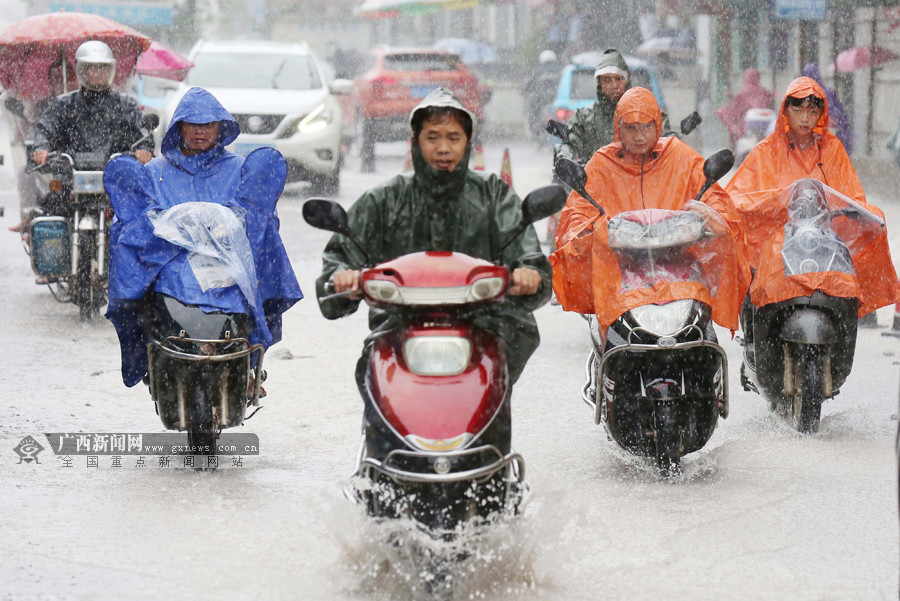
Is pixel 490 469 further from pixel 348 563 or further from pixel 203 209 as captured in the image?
pixel 203 209

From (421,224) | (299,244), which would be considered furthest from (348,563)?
(299,244)

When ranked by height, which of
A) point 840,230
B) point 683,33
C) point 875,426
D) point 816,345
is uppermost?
point 683,33

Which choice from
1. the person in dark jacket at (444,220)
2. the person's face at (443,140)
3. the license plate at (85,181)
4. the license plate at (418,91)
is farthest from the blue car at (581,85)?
the person's face at (443,140)

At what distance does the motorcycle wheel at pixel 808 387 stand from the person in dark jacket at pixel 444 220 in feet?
8.70

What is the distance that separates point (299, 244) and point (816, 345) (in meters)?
8.82

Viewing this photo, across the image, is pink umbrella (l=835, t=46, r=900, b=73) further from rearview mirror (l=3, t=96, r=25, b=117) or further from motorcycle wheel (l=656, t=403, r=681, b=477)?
motorcycle wheel (l=656, t=403, r=681, b=477)

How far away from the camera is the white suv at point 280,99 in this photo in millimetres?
18516

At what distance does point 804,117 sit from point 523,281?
3.51 meters

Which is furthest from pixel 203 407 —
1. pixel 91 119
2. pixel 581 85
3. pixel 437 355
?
pixel 581 85

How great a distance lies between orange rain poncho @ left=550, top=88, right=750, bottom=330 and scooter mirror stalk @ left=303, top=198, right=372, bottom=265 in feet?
6.56

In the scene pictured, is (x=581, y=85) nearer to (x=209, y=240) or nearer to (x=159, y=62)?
(x=159, y=62)

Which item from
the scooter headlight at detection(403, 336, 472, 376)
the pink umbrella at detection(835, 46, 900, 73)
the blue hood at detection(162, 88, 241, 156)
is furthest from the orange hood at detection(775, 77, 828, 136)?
the pink umbrella at detection(835, 46, 900, 73)

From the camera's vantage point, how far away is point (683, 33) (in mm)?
32875

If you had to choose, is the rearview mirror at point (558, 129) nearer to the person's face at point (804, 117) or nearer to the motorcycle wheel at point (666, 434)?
the person's face at point (804, 117)
